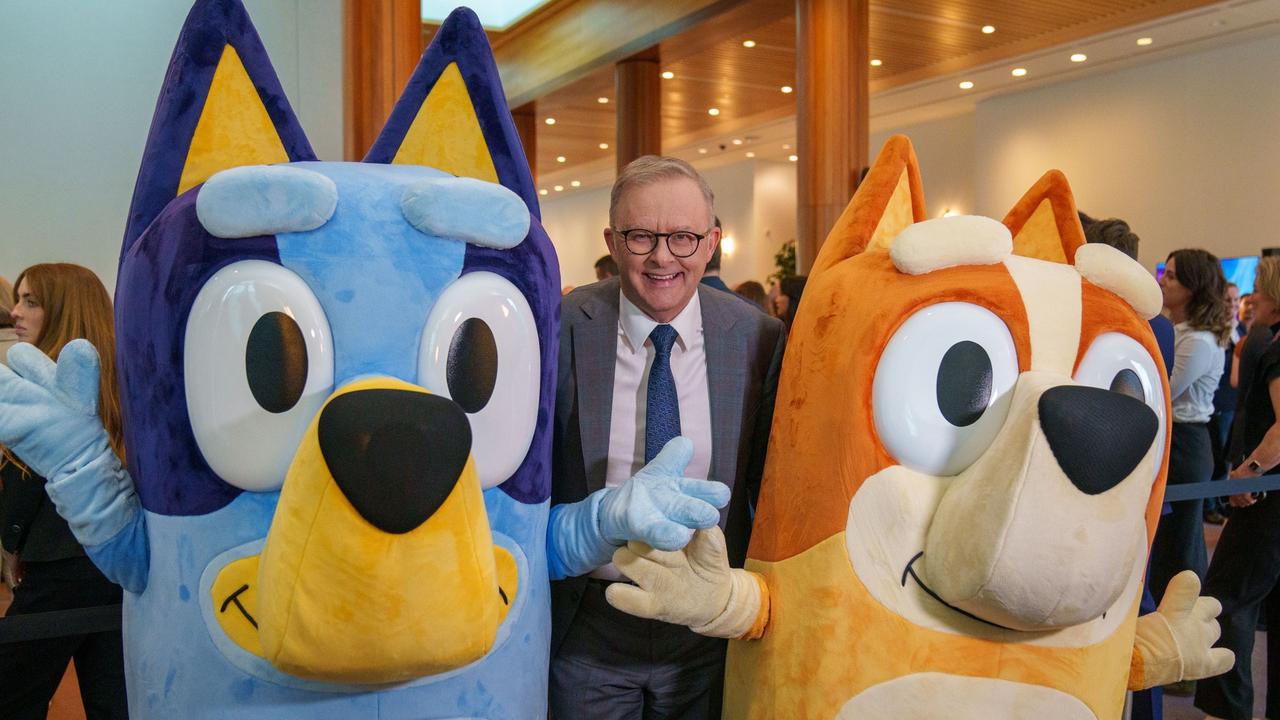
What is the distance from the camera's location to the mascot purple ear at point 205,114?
1.43 meters

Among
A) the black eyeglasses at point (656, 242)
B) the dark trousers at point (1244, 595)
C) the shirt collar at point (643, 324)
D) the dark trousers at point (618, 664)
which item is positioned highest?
the black eyeglasses at point (656, 242)

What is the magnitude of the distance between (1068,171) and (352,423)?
31.6 ft

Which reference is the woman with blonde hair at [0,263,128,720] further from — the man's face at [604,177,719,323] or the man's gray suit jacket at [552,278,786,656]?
the man's face at [604,177,719,323]

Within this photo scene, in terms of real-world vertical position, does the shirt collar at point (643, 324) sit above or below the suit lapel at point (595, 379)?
above

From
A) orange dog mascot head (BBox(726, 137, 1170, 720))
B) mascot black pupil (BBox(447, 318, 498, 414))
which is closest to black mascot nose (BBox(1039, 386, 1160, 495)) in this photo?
orange dog mascot head (BBox(726, 137, 1170, 720))

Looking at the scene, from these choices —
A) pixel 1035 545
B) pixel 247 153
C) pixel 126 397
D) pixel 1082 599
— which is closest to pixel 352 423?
pixel 126 397

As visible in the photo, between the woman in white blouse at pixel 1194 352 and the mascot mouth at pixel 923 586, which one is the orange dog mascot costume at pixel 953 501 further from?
the woman in white blouse at pixel 1194 352

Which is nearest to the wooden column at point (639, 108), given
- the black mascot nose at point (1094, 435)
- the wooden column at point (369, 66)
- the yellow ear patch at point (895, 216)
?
the wooden column at point (369, 66)

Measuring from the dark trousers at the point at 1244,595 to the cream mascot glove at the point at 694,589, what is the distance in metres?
2.37

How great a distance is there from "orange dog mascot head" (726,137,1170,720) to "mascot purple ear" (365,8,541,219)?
55 cm

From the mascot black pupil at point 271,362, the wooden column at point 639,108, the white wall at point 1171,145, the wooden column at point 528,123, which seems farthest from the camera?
the wooden column at point 528,123

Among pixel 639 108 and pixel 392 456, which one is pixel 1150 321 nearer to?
pixel 392 456

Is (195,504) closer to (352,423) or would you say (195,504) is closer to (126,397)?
(126,397)

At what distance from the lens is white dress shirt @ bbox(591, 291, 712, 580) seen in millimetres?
1847
